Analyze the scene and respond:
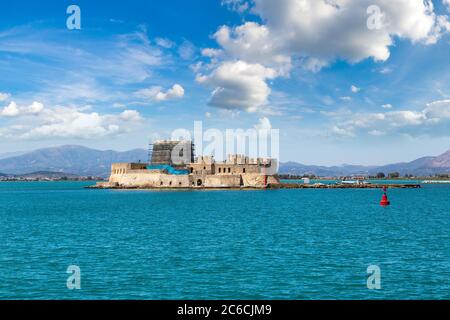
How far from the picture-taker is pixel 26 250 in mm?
26812

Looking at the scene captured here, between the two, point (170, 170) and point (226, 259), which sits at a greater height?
point (170, 170)

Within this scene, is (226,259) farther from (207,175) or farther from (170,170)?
(170,170)

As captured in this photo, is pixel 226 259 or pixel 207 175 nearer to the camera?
pixel 226 259

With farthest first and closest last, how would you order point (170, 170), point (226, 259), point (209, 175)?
point (170, 170) → point (209, 175) → point (226, 259)

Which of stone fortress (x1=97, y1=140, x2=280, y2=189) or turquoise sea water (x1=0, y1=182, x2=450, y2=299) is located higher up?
stone fortress (x1=97, y1=140, x2=280, y2=189)

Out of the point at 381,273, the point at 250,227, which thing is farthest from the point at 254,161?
the point at 381,273

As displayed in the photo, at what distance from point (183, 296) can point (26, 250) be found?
14.8 m

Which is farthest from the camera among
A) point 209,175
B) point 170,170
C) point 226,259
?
point 170,170

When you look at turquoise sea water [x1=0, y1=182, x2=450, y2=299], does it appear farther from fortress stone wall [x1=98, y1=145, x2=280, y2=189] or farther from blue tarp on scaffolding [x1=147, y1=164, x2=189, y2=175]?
blue tarp on scaffolding [x1=147, y1=164, x2=189, y2=175]

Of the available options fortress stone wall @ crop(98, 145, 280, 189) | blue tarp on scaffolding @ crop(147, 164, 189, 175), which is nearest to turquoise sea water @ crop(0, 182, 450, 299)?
fortress stone wall @ crop(98, 145, 280, 189)

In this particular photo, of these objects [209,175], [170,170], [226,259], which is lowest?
[226,259]

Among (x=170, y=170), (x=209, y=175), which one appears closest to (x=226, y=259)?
(x=209, y=175)
